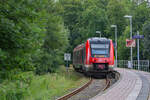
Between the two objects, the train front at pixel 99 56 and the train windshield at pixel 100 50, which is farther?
the train windshield at pixel 100 50

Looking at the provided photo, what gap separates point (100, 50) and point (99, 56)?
565 millimetres

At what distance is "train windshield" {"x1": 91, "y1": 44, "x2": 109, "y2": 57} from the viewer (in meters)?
22.7

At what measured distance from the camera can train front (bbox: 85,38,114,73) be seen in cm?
2252

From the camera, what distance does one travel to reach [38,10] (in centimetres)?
968

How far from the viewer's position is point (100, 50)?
75.2ft

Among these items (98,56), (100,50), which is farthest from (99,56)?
→ (100,50)

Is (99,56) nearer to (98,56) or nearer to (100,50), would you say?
(98,56)

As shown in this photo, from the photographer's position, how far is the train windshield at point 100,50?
2274 centimetres

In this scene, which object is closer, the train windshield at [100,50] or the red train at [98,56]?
the red train at [98,56]

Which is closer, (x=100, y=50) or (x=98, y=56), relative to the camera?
(x=98, y=56)

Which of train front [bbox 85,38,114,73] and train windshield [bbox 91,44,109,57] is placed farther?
train windshield [bbox 91,44,109,57]

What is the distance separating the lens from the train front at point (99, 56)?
22522 mm

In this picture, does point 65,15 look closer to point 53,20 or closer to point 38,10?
point 53,20

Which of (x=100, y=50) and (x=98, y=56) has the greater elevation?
(x=100, y=50)
